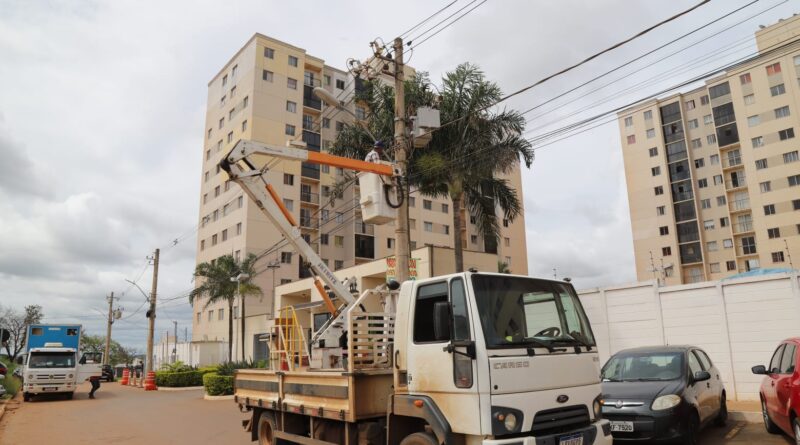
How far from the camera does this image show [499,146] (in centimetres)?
1966

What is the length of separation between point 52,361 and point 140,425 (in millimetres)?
11937

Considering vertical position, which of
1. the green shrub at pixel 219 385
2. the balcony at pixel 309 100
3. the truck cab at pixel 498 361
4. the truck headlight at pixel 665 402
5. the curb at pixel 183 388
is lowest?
the curb at pixel 183 388

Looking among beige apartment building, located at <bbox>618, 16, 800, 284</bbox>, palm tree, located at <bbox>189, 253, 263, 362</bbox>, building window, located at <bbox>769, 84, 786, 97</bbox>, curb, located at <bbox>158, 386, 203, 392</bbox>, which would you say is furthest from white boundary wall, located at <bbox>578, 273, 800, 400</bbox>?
building window, located at <bbox>769, 84, 786, 97</bbox>

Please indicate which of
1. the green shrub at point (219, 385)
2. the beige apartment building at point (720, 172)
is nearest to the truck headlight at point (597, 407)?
the green shrub at point (219, 385)

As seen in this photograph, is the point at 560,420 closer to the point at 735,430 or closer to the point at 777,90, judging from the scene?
the point at 735,430

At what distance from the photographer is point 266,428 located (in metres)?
8.67

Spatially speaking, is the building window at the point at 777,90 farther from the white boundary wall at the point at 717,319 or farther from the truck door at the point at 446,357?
the truck door at the point at 446,357

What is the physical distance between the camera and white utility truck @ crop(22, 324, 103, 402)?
22469 millimetres

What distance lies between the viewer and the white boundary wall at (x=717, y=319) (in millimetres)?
11633

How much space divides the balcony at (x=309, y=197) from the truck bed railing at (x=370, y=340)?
140ft

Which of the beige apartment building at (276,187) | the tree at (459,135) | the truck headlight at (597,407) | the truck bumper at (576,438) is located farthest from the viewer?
the beige apartment building at (276,187)

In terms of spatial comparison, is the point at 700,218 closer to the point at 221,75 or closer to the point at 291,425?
the point at 221,75

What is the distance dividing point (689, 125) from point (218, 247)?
175 ft

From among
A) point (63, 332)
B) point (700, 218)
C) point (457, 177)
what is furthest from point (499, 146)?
point (700, 218)
